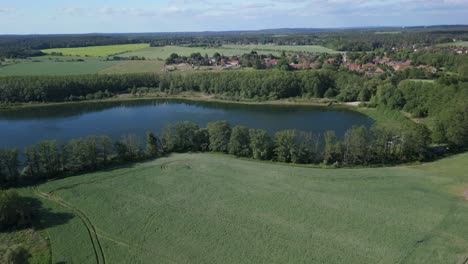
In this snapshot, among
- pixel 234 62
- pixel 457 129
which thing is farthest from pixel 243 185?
pixel 234 62

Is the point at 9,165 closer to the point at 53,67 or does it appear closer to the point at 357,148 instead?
the point at 357,148

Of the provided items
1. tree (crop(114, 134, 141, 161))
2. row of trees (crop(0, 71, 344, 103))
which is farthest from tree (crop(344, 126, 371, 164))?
row of trees (crop(0, 71, 344, 103))

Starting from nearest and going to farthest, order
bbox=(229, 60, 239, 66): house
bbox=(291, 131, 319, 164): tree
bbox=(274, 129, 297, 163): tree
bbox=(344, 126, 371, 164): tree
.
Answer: bbox=(344, 126, 371, 164): tree → bbox=(291, 131, 319, 164): tree → bbox=(274, 129, 297, 163): tree → bbox=(229, 60, 239, 66): house

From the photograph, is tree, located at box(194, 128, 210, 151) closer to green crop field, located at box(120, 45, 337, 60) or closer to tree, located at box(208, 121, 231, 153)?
tree, located at box(208, 121, 231, 153)

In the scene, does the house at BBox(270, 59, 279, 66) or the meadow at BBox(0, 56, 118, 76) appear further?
the house at BBox(270, 59, 279, 66)

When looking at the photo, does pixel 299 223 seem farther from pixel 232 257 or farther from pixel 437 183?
pixel 437 183

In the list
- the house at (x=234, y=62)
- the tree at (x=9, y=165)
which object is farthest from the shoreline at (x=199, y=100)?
the tree at (x=9, y=165)
